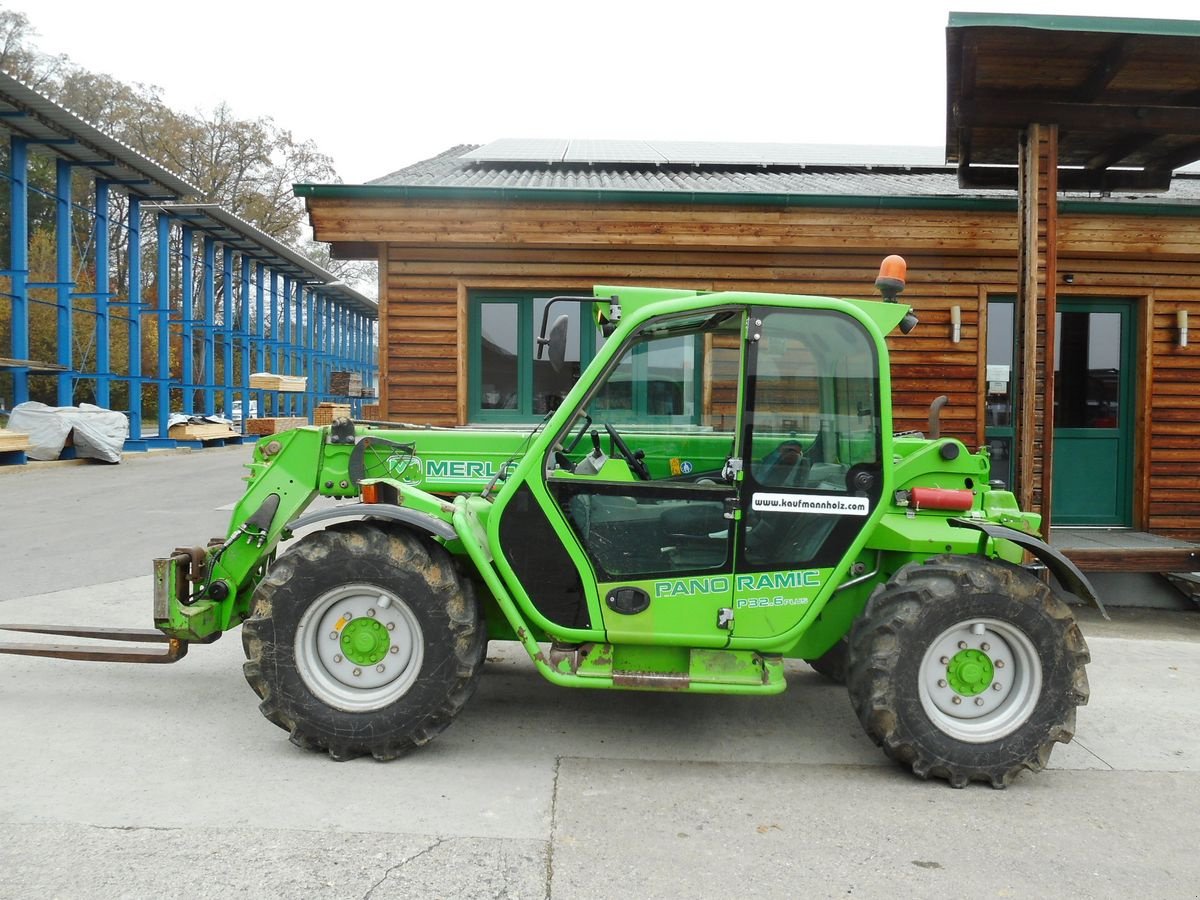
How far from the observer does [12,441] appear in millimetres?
15047

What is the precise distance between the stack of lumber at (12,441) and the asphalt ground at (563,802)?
1188 centimetres

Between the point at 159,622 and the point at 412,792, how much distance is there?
5.66ft

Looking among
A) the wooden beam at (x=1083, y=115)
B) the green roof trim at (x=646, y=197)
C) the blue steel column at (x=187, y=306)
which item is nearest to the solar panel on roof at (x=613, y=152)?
the green roof trim at (x=646, y=197)

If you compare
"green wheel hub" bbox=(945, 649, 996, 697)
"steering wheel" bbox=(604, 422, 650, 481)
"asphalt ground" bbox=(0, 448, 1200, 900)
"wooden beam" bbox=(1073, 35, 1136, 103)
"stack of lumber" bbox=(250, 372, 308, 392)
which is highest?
"wooden beam" bbox=(1073, 35, 1136, 103)

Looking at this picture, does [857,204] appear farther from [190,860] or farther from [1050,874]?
[190,860]

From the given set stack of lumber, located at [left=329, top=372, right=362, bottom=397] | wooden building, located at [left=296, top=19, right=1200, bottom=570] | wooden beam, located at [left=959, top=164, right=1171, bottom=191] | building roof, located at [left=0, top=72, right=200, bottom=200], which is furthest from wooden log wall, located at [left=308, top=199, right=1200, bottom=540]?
building roof, located at [left=0, top=72, right=200, bottom=200]

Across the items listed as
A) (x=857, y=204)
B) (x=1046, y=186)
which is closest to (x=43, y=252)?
(x=857, y=204)

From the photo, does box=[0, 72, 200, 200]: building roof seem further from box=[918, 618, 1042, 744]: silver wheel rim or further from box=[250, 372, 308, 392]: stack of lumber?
box=[918, 618, 1042, 744]: silver wheel rim

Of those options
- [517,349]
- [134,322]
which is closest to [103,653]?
[517,349]

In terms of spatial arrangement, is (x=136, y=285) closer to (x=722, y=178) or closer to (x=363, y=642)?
(x=722, y=178)

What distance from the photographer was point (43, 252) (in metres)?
30.9

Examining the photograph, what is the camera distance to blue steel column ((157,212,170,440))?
21.5 m

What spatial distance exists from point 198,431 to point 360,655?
20.9 m

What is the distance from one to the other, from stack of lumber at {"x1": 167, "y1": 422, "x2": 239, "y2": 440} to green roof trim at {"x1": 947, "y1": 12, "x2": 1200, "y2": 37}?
21034 millimetres
